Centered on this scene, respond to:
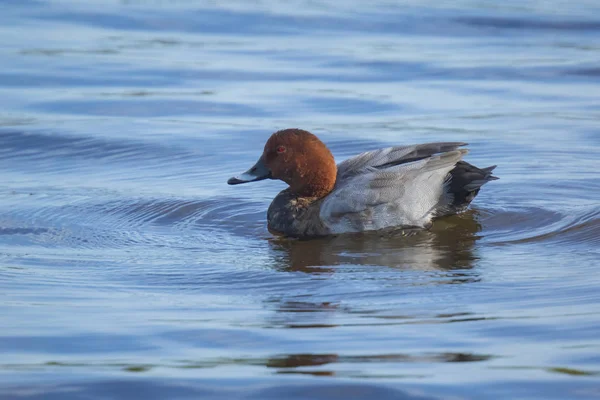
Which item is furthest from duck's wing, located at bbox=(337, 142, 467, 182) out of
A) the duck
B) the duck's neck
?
the duck's neck

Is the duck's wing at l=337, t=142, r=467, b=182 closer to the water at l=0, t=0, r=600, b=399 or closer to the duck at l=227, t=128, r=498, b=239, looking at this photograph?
the duck at l=227, t=128, r=498, b=239

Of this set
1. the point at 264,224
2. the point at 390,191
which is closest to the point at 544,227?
the point at 390,191

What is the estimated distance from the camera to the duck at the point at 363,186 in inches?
306

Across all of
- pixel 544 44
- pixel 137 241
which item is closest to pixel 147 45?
pixel 544 44

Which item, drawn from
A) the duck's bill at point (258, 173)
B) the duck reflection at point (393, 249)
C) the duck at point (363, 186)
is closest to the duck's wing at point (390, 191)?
the duck at point (363, 186)

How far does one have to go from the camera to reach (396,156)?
25.7 feet

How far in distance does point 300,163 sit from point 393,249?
1196 mm

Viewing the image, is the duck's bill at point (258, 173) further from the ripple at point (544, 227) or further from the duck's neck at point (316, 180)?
the ripple at point (544, 227)

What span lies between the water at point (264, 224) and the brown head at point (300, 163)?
17.5 inches

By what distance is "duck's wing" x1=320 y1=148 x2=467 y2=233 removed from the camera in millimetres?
7758

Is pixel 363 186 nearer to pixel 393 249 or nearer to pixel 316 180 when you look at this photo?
pixel 316 180

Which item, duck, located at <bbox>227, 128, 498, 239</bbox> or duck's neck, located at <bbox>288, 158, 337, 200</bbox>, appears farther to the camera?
duck's neck, located at <bbox>288, 158, 337, 200</bbox>

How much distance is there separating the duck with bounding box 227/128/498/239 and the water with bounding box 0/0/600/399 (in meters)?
0.18

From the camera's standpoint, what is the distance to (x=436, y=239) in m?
7.68
